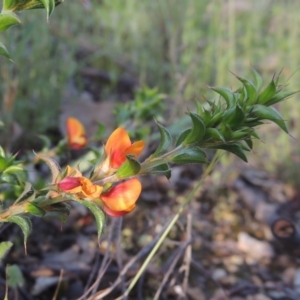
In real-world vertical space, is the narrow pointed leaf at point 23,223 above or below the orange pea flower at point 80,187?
below

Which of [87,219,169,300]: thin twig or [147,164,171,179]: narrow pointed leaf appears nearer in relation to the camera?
[147,164,171,179]: narrow pointed leaf

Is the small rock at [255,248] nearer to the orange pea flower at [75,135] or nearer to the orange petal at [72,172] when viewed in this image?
the orange pea flower at [75,135]

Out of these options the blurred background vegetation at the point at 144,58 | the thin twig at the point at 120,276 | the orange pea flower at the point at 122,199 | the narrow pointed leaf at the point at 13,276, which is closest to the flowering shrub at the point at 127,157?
the orange pea flower at the point at 122,199

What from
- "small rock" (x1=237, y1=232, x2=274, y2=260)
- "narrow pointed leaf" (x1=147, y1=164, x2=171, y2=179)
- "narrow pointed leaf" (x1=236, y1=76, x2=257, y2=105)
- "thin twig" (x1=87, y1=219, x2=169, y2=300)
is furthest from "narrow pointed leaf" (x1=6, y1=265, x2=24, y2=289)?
"small rock" (x1=237, y1=232, x2=274, y2=260)

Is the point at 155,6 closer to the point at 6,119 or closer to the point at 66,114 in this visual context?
the point at 66,114

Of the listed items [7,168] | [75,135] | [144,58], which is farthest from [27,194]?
[144,58]

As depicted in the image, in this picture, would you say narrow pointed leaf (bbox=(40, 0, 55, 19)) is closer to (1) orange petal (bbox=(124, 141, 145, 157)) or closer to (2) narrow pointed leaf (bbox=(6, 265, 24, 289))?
(1) orange petal (bbox=(124, 141, 145, 157))
